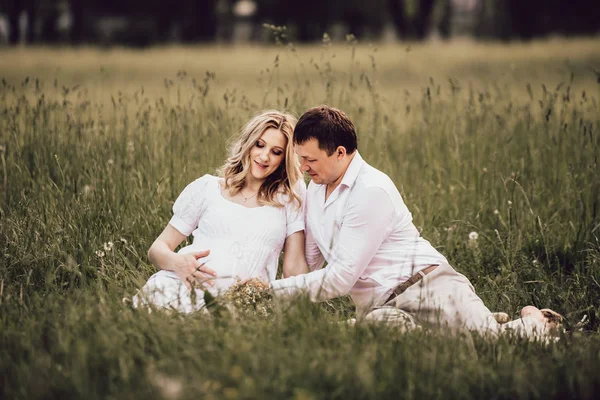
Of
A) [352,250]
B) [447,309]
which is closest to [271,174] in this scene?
[352,250]

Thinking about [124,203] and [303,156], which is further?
[124,203]

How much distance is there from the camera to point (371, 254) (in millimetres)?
3725

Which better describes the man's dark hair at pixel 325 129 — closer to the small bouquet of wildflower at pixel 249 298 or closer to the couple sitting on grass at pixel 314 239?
the couple sitting on grass at pixel 314 239

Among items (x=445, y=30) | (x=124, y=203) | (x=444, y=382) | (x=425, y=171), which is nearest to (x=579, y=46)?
Result: (x=425, y=171)

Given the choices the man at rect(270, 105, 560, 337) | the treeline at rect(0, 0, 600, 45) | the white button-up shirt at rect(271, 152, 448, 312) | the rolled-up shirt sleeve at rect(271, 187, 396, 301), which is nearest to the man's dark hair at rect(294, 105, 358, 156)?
the man at rect(270, 105, 560, 337)

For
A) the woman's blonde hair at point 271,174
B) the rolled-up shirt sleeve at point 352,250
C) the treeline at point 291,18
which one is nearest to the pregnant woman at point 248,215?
the woman's blonde hair at point 271,174

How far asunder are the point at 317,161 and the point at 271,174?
59 centimetres

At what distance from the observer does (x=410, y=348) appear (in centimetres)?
314

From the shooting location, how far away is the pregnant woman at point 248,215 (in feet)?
13.4

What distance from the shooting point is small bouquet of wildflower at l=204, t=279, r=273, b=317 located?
11.8 ft

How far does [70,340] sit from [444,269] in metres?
1.96

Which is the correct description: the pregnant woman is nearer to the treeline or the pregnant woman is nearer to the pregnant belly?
the pregnant belly

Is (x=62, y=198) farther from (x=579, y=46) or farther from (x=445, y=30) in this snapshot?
(x=445, y=30)

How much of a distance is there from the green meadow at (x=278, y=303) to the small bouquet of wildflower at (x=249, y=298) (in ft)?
0.43
